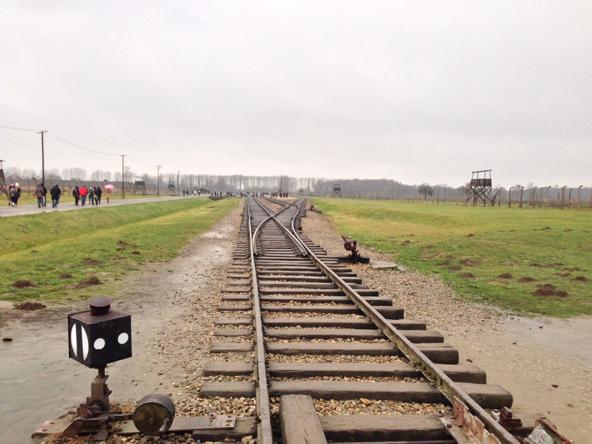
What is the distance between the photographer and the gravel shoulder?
14.9 feet

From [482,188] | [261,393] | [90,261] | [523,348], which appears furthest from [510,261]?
[482,188]

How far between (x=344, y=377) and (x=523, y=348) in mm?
3201

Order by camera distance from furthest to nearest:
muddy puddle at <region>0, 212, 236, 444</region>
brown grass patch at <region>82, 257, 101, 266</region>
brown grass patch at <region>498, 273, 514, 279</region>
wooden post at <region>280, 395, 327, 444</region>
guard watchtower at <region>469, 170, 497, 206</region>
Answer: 1. guard watchtower at <region>469, 170, 497, 206</region>
2. brown grass patch at <region>82, 257, 101, 266</region>
3. brown grass patch at <region>498, 273, 514, 279</region>
4. muddy puddle at <region>0, 212, 236, 444</region>
5. wooden post at <region>280, 395, 327, 444</region>

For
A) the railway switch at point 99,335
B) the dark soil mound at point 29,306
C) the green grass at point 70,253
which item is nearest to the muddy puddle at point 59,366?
the dark soil mound at point 29,306

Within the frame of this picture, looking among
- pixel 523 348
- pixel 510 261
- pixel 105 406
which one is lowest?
pixel 523 348

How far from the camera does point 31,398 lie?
4340mm

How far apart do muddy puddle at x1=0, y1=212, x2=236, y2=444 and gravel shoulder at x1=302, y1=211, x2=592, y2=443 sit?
3.70 m

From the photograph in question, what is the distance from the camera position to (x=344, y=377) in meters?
4.69

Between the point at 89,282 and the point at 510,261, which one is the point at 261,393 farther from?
the point at 510,261

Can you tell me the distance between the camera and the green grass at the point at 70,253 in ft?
30.7

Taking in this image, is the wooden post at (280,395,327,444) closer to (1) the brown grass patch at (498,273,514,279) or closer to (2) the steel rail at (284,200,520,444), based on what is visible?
(2) the steel rail at (284,200,520,444)

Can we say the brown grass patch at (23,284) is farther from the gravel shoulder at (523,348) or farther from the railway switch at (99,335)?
the gravel shoulder at (523,348)

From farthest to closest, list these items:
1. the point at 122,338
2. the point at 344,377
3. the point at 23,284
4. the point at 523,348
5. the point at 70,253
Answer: the point at 70,253
the point at 23,284
the point at 523,348
the point at 344,377
the point at 122,338

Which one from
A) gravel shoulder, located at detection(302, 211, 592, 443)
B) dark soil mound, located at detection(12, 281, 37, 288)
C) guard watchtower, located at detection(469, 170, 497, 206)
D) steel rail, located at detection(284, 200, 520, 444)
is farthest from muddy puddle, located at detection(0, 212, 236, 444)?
guard watchtower, located at detection(469, 170, 497, 206)
